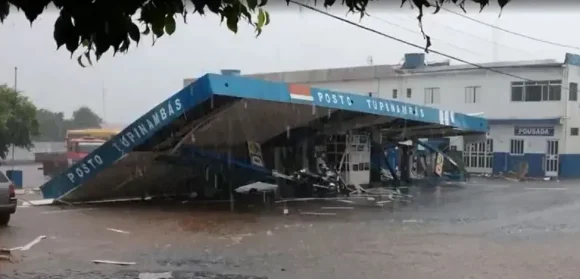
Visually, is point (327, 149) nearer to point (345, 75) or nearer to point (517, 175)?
point (517, 175)

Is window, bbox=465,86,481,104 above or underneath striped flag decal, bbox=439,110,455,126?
above

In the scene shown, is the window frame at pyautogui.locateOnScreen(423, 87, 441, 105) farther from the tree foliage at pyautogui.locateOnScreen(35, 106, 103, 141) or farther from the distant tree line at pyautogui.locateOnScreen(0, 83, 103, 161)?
the tree foliage at pyautogui.locateOnScreen(35, 106, 103, 141)

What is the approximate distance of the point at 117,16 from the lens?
299cm

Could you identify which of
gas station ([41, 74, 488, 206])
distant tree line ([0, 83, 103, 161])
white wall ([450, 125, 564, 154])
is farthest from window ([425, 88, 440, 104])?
distant tree line ([0, 83, 103, 161])

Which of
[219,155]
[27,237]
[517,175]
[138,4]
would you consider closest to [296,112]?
[219,155]

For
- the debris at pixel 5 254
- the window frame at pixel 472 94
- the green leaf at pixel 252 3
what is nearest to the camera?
the green leaf at pixel 252 3

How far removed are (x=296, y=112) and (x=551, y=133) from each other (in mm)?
23949

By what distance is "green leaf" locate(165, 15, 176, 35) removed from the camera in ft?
11.9

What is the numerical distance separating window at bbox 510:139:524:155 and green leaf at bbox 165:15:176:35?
39710 millimetres

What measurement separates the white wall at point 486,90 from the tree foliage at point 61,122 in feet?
84.1

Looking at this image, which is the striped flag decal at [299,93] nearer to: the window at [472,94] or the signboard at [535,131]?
the signboard at [535,131]

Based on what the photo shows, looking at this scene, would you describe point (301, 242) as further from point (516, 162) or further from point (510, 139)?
point (510, 139)

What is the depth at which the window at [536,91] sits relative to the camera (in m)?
39.8

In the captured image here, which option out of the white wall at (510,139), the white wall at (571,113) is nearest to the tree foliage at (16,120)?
the white wall at (510,139)
